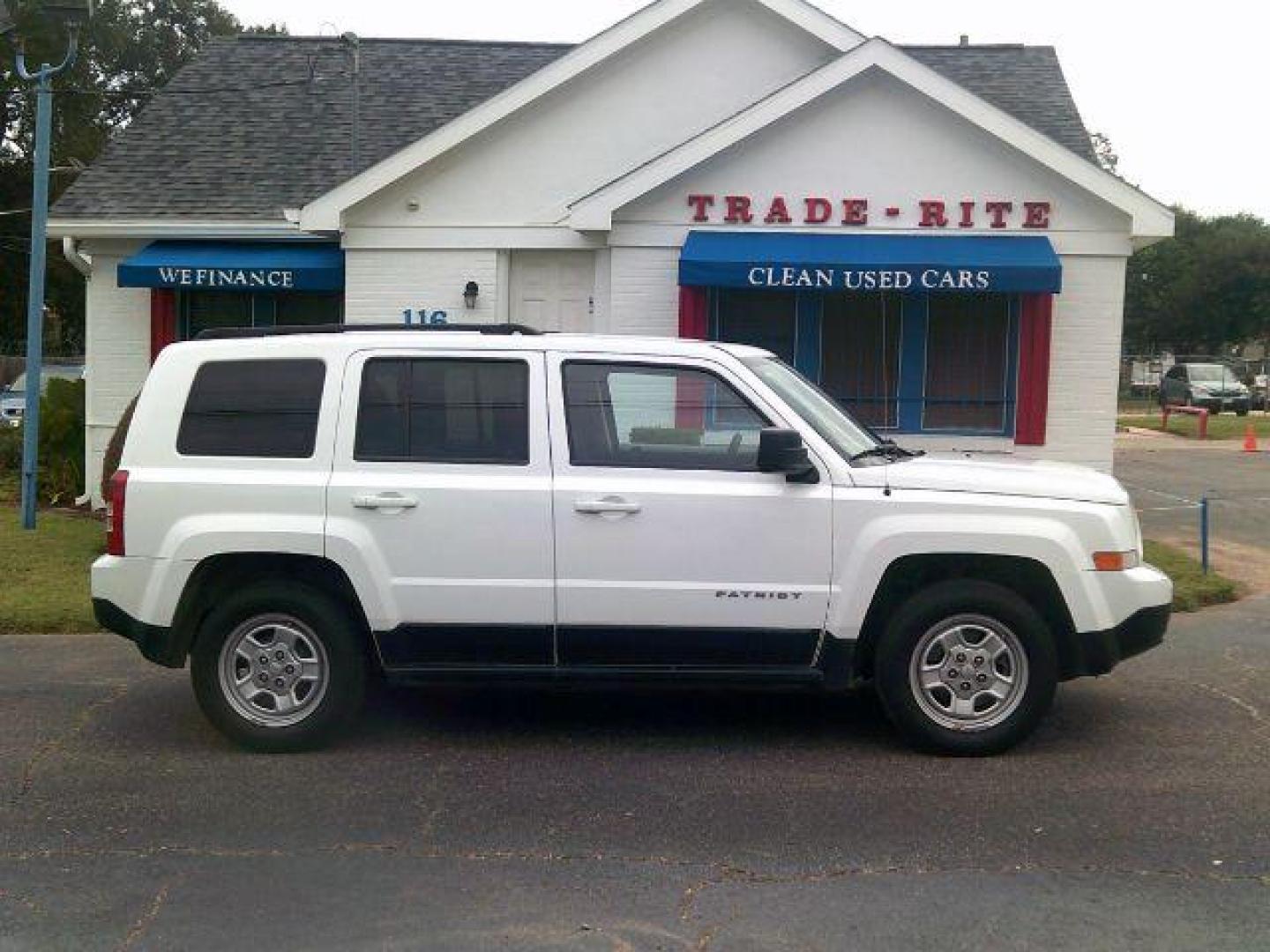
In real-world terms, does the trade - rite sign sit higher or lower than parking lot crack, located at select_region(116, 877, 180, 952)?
higher

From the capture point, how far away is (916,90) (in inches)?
509

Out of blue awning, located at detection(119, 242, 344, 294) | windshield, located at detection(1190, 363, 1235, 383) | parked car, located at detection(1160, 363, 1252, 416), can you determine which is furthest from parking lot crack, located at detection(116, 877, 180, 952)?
windshield, located at detection(1190, 363, 1235, 383)

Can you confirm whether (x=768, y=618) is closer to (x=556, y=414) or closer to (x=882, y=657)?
(x=882, y=657)

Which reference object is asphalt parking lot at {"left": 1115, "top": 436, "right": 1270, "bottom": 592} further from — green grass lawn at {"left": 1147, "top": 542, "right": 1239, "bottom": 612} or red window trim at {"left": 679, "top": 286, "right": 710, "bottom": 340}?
red window trim at {"left": 679, "top": 286, "right": 710, "bottom": 340}

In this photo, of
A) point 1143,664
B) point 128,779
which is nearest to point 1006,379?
point 1143,664

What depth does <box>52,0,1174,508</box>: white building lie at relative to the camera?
42.2ft

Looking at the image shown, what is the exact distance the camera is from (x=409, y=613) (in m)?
6.20

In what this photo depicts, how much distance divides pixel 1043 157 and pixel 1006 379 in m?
2.07

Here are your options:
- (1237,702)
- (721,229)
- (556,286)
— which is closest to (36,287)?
(556,286)

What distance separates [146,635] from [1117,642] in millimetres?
4308

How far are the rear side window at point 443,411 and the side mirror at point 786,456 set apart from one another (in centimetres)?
108

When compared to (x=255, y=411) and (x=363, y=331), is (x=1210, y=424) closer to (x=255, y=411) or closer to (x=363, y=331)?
(x=363, y=331)

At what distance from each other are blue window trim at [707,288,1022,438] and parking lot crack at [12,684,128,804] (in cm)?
731

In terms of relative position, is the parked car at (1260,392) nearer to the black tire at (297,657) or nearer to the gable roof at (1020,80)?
the gable roof at (1020,80)
